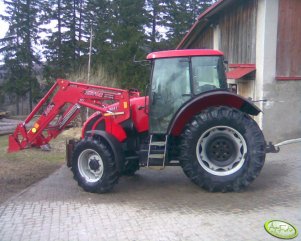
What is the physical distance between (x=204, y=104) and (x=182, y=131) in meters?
0.63

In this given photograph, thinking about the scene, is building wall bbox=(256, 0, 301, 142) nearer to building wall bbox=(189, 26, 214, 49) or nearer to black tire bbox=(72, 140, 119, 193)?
building wall bbox=(189, 26, 214, 49)

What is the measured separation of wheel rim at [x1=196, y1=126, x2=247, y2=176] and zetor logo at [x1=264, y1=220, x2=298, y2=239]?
1708 mm

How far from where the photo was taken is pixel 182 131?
24.7 ft

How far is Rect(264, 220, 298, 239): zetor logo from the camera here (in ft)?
17.4

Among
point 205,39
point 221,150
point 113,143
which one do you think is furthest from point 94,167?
point 205,39

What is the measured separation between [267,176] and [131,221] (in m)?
3.71

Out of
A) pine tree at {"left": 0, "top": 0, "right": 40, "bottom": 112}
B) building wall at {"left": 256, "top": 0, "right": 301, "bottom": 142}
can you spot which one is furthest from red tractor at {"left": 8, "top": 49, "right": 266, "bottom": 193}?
pine tree at {"left": 0, "top": 0, "right": 40, "bottom": 112}

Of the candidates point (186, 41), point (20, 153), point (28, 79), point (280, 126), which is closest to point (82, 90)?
point (20, 153)

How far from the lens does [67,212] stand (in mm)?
6535

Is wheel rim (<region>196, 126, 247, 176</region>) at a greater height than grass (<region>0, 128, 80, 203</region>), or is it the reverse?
wheel rim (<region>196, 126, 247, 176</region>)

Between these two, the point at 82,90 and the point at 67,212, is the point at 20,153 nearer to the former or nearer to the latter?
the point at 82,90

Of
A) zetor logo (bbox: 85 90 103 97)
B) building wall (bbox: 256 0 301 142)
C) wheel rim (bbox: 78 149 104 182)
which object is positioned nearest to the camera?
wheel rim (bbox: 78 149 104 182)

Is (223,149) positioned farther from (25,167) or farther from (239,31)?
(239,31)

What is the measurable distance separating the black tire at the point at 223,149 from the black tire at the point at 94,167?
1.30 m
